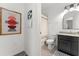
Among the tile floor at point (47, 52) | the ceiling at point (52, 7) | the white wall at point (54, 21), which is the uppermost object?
the ceiling at point (52, 7)

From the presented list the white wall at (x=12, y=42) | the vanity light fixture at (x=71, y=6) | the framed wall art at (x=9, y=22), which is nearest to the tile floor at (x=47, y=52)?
the white wall at (x=12, y=42)

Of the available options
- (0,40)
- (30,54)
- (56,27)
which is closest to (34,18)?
(56,27)

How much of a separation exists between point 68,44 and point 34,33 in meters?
0.71

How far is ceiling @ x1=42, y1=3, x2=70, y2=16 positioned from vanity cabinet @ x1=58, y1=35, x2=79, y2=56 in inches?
19.5

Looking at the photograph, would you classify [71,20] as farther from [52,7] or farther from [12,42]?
[12,42]

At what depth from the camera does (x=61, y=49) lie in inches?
71.2

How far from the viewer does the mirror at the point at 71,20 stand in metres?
1.71

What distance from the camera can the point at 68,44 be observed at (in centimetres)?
182

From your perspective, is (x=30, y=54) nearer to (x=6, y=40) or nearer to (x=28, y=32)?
(x=28, y=32)

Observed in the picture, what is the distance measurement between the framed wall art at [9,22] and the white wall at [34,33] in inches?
7.8

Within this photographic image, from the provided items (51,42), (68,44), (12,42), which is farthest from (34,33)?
(68,44)

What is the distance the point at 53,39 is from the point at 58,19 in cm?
39

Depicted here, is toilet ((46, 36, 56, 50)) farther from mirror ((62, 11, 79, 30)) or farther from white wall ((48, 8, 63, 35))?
mirror ((62, 11, 79, 30))

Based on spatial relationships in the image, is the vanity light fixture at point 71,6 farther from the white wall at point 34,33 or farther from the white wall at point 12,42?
the white wall at point 12,42
